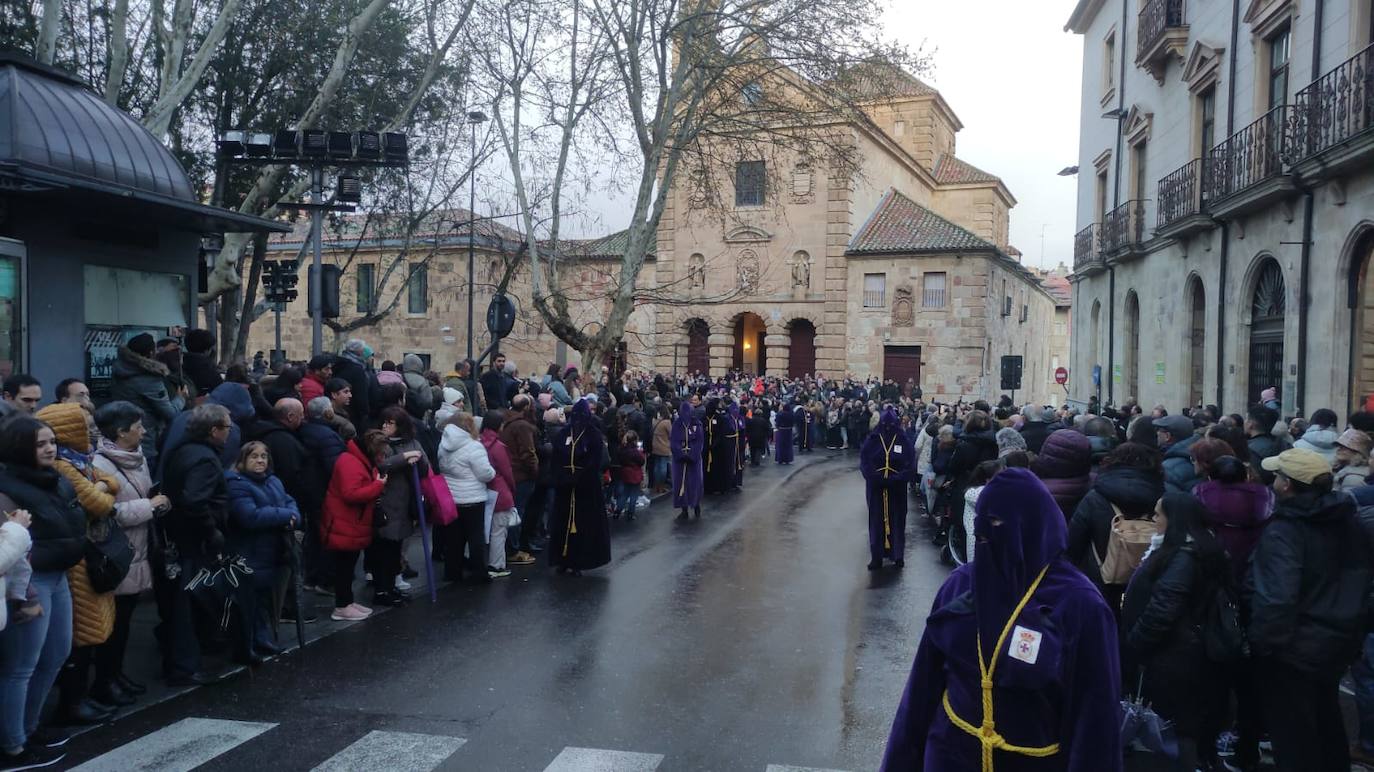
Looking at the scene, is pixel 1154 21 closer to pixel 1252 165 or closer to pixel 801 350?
pixel 1252 165

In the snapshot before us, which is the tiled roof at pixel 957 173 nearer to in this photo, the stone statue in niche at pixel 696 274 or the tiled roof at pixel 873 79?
the stone statue in niche at pixel 696 274

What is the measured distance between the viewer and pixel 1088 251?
28.4 m

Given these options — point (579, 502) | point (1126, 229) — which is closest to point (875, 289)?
point (1126, 229)

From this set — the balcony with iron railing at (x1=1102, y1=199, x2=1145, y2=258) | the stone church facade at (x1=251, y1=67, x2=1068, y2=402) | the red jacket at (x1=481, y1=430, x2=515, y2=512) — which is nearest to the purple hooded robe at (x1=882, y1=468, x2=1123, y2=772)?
the red jacket at (x1=481, y1=430, x2=515, y2=512)

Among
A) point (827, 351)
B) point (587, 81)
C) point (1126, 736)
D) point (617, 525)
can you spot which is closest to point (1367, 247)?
point (617, 525)

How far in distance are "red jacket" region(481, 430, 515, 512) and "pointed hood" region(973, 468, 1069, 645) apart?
24.5 ft

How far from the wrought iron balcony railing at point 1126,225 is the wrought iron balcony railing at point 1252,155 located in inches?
203

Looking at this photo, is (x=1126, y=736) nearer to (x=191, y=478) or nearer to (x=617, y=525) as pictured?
(x=191, y=478)

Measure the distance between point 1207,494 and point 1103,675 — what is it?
341 cm

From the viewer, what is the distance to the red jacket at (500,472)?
400 inches

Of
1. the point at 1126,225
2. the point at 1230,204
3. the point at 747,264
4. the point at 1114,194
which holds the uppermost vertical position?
the point at 1114,194

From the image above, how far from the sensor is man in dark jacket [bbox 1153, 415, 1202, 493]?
7584 mm

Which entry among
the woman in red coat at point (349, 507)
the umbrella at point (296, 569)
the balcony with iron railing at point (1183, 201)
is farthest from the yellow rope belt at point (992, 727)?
the balcony with iron railing at point (1183, 201)

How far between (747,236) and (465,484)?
3185cm
